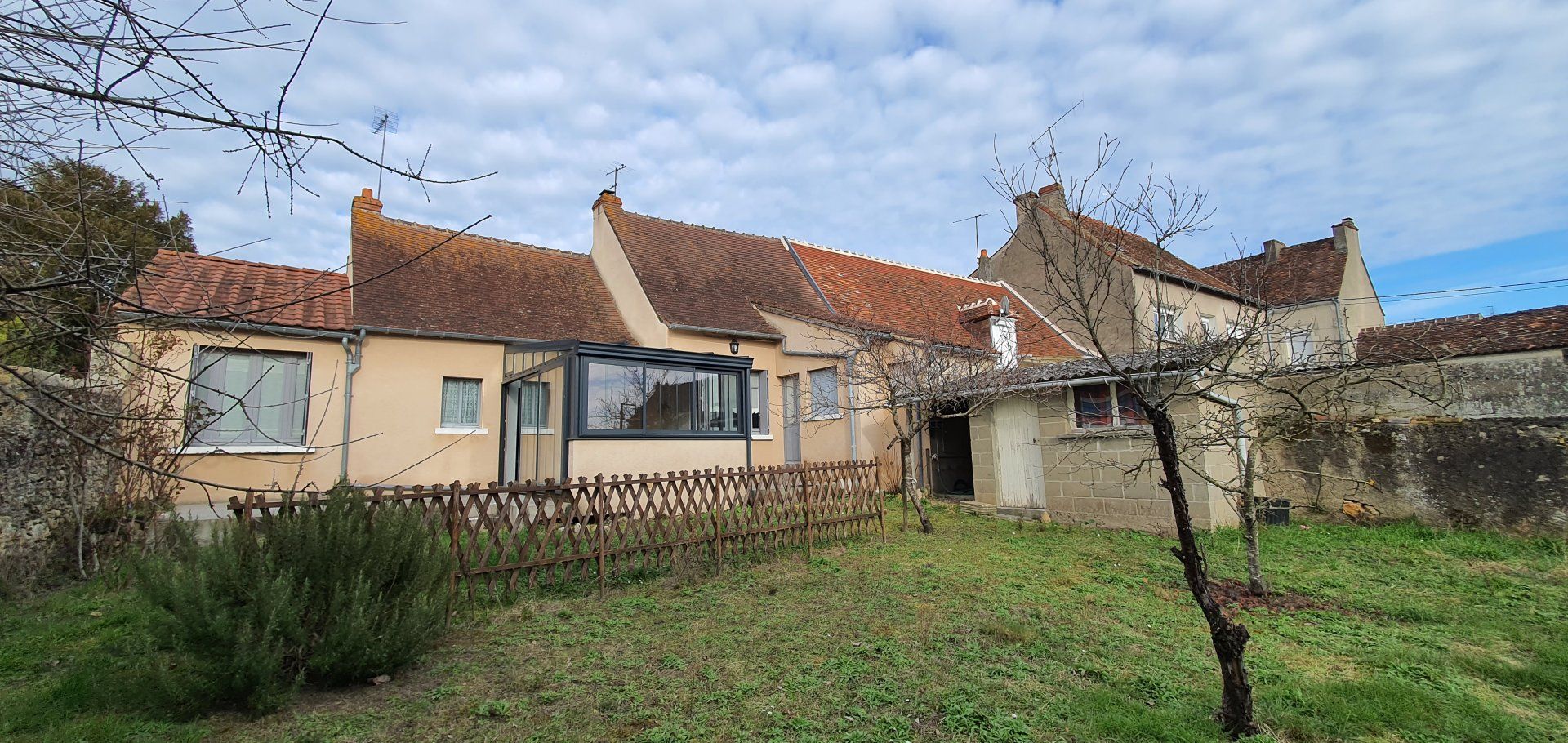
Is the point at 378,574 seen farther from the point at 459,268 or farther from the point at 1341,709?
the point at 459,268

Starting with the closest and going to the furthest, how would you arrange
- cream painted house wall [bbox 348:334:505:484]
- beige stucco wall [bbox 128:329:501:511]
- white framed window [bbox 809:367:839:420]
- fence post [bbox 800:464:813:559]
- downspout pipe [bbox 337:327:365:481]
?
1. fence post [bbox 800:464:813:559]
2. beige stucco wall [bbox 128:329:501:511]
3. downspout pipe [bbox 337:327:365:481]
4. cream painted house wall [bbox 348:334:505:484]
5. white framed window [bbox 809:367:839:420]

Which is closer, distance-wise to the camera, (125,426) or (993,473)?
(125,426)

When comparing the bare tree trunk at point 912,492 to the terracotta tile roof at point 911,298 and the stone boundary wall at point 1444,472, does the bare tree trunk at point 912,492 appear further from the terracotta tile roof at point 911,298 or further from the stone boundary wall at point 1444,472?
the stone boundary wall at point 1444,472

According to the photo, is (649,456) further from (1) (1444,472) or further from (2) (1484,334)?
(2) (1484,334)

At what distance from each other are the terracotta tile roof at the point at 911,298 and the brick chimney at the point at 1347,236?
11509mm

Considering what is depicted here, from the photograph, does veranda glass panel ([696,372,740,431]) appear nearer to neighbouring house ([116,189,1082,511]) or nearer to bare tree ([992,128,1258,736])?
neighbouring house ([116,189,1082,511])

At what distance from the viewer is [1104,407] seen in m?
10.7

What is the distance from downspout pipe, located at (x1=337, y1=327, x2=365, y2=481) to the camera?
11.0 m

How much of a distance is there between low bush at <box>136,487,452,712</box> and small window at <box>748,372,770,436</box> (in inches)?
396

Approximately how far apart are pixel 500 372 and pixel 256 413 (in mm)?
3737

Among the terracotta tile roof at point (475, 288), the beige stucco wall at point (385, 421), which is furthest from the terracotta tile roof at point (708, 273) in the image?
the beige stucco wall at point (385, 421)

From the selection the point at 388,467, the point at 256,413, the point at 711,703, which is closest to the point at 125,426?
the point at 256,413

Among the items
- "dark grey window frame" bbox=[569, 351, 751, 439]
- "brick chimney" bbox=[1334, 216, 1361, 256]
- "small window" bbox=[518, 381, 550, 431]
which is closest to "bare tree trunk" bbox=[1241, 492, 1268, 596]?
"dark grey window frame" bbox=[569, 351, 751, 439]

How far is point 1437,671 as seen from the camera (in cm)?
446
